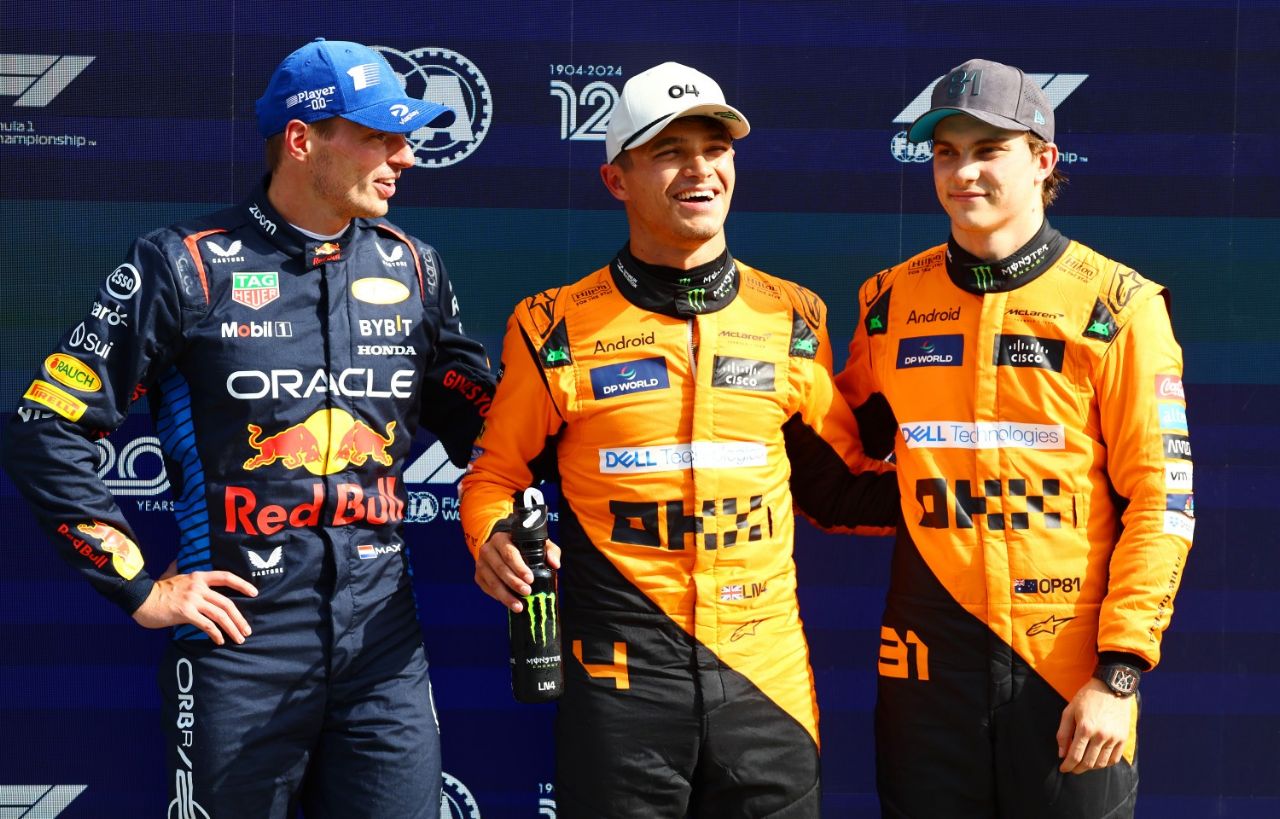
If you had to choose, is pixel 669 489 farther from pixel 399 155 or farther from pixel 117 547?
pixel 117 547

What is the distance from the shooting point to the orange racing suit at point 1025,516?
7.52 ft

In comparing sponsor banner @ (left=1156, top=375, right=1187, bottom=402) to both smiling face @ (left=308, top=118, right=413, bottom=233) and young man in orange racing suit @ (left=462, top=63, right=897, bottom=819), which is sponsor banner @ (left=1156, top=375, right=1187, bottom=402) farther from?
smiling face @ (left=308, top=118, right=413, bottom=233)

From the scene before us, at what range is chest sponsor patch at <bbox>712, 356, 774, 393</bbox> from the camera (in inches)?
95.7

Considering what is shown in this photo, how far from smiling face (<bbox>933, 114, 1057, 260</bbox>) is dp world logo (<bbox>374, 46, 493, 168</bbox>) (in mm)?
1263

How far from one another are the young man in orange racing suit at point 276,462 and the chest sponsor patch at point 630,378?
41 centimetres

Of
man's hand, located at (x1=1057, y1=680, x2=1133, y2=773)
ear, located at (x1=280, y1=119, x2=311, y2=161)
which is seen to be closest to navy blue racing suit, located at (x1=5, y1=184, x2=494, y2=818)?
ear, located at (x1=280, y1=119, x2=311, y2=161)

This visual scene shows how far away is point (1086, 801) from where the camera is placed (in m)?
2.29

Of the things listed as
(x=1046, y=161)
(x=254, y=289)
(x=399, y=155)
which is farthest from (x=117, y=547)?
(x=1046, y=161)

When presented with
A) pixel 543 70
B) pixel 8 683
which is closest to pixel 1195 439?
pixel 543 70

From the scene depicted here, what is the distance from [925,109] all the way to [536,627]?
173 cm

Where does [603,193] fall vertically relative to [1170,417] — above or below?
above

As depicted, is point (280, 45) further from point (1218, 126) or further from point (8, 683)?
point (1218, 126)

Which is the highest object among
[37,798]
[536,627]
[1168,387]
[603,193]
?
[603,193]

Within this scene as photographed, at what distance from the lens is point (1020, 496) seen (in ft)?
7.70
